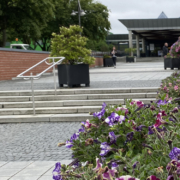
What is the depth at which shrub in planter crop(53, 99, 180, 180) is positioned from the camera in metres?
1.94

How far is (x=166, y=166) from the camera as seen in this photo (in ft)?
6.44

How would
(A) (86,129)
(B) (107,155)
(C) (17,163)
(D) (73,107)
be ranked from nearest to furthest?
(B) (107,155) → (A) (86,129) → (C) (17,163) → (D) (73,107)

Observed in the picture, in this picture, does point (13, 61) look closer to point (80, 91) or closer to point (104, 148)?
point (80, 91)

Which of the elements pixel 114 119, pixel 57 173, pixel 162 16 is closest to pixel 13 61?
pixel 114 119

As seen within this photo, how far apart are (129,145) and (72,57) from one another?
921cm

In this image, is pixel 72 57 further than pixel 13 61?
No

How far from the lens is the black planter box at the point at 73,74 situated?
1151 centimetres

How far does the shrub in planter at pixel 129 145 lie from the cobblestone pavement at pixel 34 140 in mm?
2037

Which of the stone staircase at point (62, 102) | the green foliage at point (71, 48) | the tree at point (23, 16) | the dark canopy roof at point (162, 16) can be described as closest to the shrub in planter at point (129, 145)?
the stone staircase at point (62, 102)

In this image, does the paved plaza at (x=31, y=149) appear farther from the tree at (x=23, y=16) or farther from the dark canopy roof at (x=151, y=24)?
the dark canopy roof at (x=151, y=24)

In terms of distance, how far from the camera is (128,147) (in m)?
2.58

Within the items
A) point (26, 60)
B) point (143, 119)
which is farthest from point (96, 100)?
point (26, 60)

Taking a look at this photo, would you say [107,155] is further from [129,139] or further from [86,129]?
[86,129]

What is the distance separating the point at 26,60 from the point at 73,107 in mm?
10884
